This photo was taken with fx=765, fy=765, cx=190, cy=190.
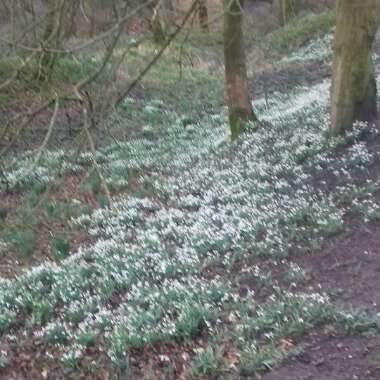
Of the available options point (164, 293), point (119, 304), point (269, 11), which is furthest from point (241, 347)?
point (269, 11)

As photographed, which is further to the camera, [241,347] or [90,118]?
[241,347]

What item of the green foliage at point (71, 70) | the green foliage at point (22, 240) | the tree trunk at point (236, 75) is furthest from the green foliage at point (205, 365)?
the green foliage at point (71, 70)

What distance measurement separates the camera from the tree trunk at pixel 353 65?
10.6m

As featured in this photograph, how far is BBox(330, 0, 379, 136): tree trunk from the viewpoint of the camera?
10.6 m

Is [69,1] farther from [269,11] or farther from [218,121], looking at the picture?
[269,11]

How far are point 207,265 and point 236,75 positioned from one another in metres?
6.51

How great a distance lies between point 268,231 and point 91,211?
3851mm

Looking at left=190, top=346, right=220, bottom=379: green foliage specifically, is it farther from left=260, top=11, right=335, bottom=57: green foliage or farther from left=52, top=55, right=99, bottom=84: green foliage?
left=260, top=11, right=335, bottom=57: green foliage

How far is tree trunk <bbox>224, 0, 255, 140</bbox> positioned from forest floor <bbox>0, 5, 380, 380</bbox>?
0.55 metres

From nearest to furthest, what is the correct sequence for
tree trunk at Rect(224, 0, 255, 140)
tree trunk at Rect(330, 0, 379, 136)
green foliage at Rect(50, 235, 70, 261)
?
green foliage at Rect(50, 235, 70, 261), tree trunk at Rect(330, 0, 379, 136), tree trunk at Rect(224, 0, 255, 140)

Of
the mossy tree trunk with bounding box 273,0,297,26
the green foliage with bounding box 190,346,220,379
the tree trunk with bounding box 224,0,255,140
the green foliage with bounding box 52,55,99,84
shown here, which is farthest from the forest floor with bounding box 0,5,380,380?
the mossy tree trunk with bounding box 273,0,297,26

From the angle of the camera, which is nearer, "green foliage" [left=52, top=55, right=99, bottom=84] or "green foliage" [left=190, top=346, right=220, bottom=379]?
"green foliage" [left=190, top=346, right=220, bottom=379]

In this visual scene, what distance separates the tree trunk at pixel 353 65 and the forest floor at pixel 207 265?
32 centimetres

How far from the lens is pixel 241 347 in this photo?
6371 millimetres
